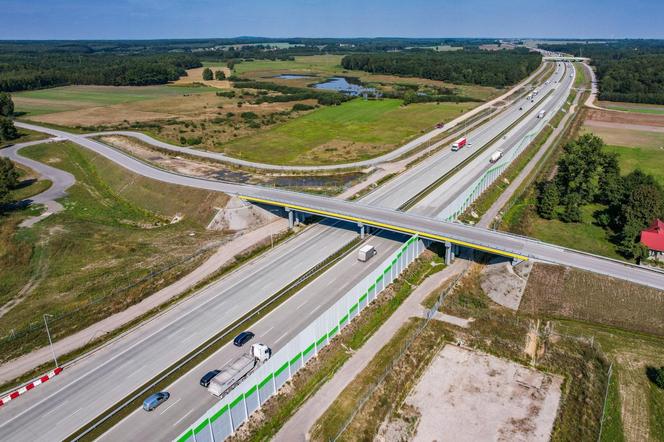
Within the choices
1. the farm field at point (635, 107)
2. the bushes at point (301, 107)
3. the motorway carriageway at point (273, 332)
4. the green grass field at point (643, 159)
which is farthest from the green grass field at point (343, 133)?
the farm field at point (635, 107)

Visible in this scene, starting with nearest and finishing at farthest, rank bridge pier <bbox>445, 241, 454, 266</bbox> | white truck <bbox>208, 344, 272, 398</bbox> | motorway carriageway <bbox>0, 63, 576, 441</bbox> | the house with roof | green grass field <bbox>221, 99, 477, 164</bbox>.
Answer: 1. motorway carriageway <bbox>0, 63, 576, 441</bbox>
2. white truck <bbox>208, 344, 272, 398</bbox>
3. bridge pier <bbox>445, 241, 454, 266</bbox>
4. the house with roof
5. green grass field <bbox>221, 99, 477, 164</bbox>

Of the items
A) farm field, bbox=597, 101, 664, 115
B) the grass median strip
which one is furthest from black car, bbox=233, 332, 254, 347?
farm field, bbox=597, 101, 664, 115

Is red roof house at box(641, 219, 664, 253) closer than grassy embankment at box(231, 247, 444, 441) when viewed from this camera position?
No

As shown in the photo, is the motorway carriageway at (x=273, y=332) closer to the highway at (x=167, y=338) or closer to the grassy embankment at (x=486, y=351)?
the highway at (x=167, y=338)

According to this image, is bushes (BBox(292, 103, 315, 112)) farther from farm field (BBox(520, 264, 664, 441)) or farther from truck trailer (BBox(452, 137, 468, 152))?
farm field (BBox(520, 264, 664, 441))

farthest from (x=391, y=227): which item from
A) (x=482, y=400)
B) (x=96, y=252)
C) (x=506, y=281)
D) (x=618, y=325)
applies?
(x=96, y=252)
